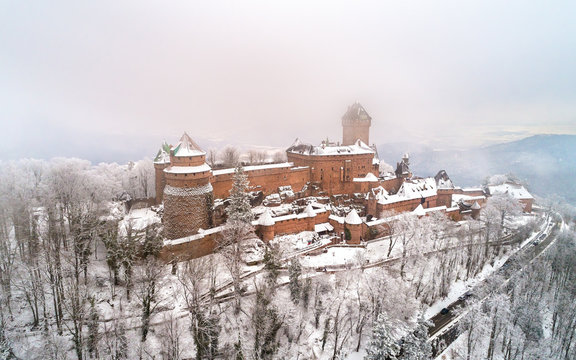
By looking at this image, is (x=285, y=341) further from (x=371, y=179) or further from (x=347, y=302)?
(x=371, y=179)

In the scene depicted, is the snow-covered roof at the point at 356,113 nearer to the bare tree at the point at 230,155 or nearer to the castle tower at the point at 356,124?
the castle tower at the point at 356,124

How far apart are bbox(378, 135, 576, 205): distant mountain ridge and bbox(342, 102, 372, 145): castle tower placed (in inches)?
1051

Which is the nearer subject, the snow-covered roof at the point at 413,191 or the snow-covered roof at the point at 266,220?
the snow-covered roof at the point at 266,220

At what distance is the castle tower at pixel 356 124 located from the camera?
48.9m

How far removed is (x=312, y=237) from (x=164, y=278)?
1409 centimetres

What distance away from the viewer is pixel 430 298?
25.8 metres

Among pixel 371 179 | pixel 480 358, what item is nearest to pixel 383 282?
pixel 480 358

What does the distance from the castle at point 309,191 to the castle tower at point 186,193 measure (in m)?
0.08

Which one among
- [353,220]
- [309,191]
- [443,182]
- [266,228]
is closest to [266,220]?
[266,228]

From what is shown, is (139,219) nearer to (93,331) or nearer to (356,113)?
(93,331)

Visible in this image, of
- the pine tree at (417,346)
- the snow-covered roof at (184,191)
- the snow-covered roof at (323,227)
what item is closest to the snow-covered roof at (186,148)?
the snow-covered roof at (184,191)

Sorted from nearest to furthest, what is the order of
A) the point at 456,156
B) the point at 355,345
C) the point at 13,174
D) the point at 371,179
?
1. the point at 355,345
2. the point at 13,174
3. the point at 371,179
4. the point at 456,156

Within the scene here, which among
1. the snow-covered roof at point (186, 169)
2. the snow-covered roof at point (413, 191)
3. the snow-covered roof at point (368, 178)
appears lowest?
the snow-covered roof at point (413, 191)

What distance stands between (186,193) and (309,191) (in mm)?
17682
